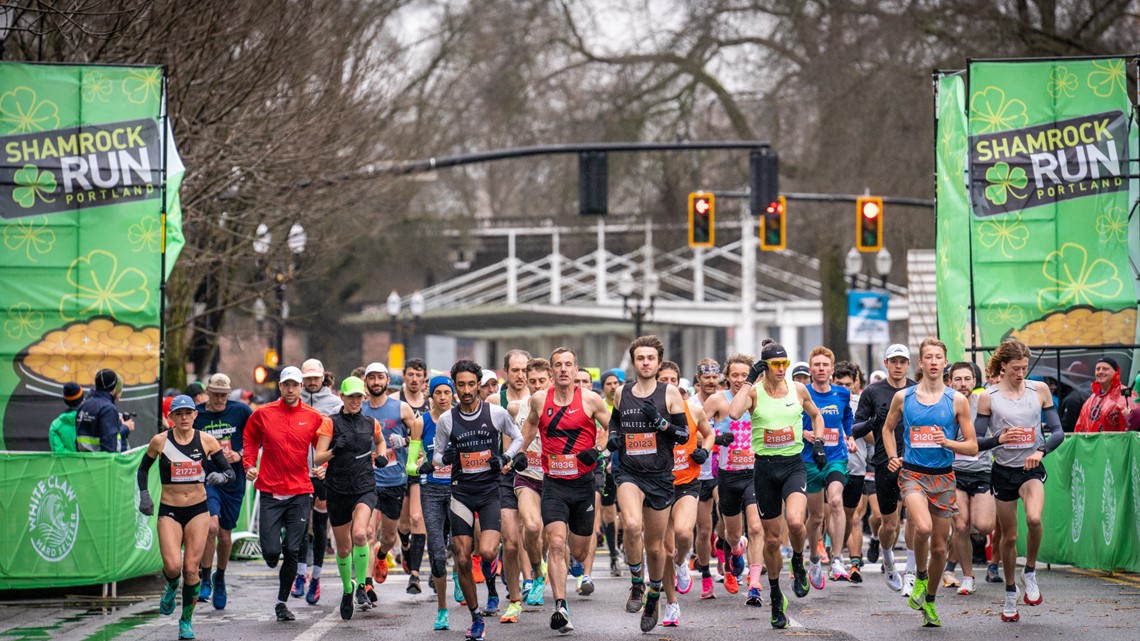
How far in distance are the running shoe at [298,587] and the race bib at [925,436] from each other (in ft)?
19.7

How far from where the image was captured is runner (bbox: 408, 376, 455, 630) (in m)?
13.1

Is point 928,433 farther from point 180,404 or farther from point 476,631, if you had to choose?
point 180,404

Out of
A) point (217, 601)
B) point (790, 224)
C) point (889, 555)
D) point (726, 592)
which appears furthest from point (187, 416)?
point (790, 224)

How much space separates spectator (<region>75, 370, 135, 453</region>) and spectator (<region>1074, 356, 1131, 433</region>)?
9.84m

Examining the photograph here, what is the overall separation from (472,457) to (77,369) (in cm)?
621

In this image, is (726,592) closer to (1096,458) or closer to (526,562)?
(526,562)

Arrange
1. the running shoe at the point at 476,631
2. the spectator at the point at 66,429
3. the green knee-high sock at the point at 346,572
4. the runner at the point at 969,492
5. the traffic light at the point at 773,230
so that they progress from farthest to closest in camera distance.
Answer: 1. the traffic light at the point at 773,230
2. the spectator at the point at 66,429
3. the green knee-high sock at the point at 346,572
4. the runner at the point at 969,492
5. the running shoe at the point at 476,631

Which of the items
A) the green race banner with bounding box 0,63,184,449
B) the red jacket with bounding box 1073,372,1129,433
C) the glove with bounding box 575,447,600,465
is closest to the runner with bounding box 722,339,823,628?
the glove with bounding box 575,447,600,465

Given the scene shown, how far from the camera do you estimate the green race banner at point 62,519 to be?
1464 centimetres

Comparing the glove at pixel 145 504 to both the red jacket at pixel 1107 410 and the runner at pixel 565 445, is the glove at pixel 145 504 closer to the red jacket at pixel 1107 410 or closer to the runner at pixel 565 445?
the runner at pixel 565 445

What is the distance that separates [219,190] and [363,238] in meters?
16.2

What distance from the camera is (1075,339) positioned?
19047 mm

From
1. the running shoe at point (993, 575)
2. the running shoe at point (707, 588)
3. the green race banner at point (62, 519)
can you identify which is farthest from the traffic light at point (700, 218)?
the green race banner at point (62, 519)

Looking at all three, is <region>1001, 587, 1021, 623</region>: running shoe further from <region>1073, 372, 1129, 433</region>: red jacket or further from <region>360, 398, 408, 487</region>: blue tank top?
<region>360, 398, 408, 487</region>: blue tank top
